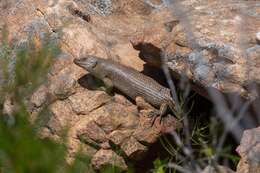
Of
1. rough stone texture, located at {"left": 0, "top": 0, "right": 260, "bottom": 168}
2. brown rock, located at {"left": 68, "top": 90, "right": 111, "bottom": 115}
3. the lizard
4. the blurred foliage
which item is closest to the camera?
the blurred foliage

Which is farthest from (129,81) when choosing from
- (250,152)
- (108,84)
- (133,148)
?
(250,152)

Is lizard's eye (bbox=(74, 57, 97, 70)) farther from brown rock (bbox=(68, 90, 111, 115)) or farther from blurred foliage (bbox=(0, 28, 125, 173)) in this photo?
blurred foliage (bbox=(0, 28, 125, 173))

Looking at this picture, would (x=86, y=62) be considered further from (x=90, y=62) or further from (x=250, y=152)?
(x=250, y=152)

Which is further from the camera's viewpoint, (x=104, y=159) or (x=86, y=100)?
(x=86, y=100)

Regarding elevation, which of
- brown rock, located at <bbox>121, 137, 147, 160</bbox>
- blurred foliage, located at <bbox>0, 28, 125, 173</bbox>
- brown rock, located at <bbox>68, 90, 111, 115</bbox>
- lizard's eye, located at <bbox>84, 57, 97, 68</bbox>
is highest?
blurred foliage, located at <bbox>0, 28, 125, 173</bbox>

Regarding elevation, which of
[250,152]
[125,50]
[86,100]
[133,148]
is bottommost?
[133,148]

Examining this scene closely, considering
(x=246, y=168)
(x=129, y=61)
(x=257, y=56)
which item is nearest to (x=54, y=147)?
(x=246, y=168)

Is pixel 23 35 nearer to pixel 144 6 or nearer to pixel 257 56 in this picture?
pixel 144 6

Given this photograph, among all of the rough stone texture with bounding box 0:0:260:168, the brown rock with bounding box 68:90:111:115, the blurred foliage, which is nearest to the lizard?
the rough stone texture with bounding box 0:0:260:168
